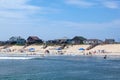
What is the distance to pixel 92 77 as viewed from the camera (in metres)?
42.2

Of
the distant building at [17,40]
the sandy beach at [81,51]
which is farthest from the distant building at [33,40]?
the sandy beach at [81,51]

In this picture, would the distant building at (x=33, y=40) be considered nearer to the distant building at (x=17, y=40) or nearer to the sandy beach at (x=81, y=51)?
the distant building at (x=17, y=40)

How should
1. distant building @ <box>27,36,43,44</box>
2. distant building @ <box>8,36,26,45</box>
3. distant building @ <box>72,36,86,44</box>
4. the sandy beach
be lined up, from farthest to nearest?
1. distant building @ <box>8,36,26,45</box>
2. distant building @ <box>27,36,43,44</box>
3. distant building @ <box>72,36,86,44</box>
4. the sandy beach

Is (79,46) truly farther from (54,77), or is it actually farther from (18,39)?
(54,77)

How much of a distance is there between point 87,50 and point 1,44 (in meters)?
53.8

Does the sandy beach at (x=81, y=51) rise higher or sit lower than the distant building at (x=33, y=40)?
lower

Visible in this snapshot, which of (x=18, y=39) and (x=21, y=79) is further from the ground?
(x=18, y=39)

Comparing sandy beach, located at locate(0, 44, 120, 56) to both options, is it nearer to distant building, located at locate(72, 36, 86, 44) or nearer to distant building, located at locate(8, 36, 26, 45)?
distant building, located at locate(72, 36, 86, 44)

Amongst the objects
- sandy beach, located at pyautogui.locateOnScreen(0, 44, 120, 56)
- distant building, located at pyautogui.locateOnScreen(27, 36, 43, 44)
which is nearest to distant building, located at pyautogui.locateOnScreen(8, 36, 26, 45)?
distant building, located at pyautogui.locateOnScreen(27, 36, 43, 44)

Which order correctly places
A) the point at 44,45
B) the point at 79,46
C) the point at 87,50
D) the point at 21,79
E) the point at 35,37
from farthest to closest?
the point at 35,37 → the point at 44,45 → the point at 79,46 → the point at 87,50 → the point at 21,79

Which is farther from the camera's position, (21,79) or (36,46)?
(36,46)

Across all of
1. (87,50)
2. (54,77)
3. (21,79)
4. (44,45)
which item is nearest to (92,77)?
(54,77)

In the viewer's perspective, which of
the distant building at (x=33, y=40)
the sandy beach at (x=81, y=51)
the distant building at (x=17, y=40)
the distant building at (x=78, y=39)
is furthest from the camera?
the distant building at (x=17, y=40)

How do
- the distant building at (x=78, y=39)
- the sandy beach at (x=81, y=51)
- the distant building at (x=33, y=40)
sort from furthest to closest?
1. the distant building at (x=33, y=40)
2. the distant building at (x=78, y=39)
3. the sandy beach at (x=81, y=51)
